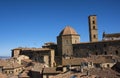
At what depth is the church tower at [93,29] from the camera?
215 ft

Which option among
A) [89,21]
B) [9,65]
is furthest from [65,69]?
[89,21]

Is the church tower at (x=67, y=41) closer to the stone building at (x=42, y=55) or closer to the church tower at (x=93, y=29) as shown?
the stone building at (x=42, y=55)

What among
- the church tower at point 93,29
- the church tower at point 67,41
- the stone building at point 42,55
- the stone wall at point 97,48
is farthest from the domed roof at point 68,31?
the church tower at point 93,29

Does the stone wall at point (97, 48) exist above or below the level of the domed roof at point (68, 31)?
below

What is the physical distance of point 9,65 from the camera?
5153cm

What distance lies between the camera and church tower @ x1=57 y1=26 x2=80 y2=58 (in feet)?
190

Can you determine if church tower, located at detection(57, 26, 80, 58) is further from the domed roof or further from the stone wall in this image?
the stone wall

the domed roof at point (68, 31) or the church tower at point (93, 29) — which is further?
the church tower at point (93, 29)

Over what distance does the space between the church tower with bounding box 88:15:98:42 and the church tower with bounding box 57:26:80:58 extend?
7541mm

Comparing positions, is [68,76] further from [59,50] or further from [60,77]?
[59,50]

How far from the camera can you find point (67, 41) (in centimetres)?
5825

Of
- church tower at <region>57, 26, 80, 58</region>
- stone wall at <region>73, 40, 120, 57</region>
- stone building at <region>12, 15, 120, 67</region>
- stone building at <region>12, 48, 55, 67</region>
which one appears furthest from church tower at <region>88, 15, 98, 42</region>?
stone building at <region>12, 48, 55, 67</region>

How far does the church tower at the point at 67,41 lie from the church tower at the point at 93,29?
7541mm

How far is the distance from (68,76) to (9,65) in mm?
23454
